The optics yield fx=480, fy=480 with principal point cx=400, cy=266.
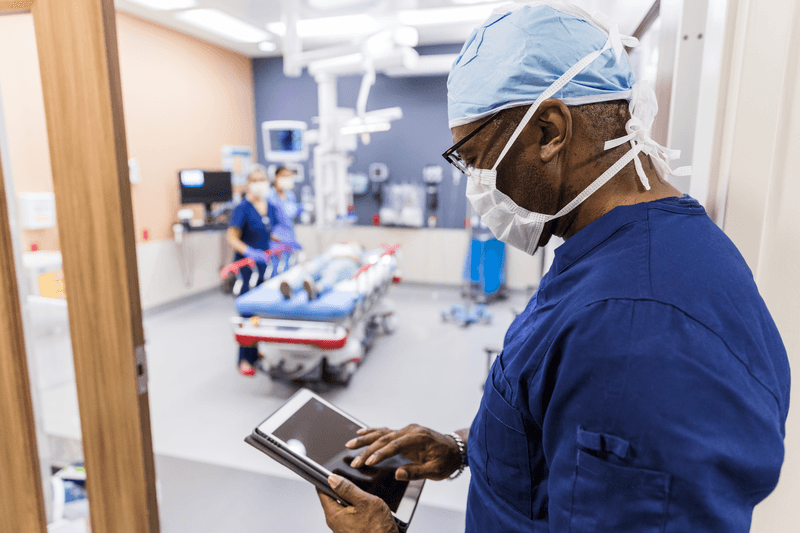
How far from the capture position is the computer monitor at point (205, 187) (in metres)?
5.41

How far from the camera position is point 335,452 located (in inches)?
40.6

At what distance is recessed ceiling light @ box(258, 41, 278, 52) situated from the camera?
19.4 ft

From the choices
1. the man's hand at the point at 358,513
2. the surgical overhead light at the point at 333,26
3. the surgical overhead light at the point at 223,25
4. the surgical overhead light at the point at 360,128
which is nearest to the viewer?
the man's hand at the point at 358,513

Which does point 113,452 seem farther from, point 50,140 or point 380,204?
point 380,204

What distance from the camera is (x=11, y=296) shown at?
3.90 ft

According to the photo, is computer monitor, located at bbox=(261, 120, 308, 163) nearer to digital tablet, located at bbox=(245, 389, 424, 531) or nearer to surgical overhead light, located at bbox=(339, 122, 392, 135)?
surgical overhead light, located at bbox=(339, 122, 392, 135)

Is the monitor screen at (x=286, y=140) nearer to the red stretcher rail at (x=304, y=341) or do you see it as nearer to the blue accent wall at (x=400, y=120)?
the blue accent wall at (x=400, y=120)

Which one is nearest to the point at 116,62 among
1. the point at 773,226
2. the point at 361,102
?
the point at 773,226

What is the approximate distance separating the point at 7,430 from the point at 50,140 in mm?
777

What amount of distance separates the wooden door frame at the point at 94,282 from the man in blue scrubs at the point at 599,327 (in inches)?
22.5

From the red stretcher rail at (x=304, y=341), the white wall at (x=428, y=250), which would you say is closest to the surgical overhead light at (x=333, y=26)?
the white wall at (x=428, y=250)

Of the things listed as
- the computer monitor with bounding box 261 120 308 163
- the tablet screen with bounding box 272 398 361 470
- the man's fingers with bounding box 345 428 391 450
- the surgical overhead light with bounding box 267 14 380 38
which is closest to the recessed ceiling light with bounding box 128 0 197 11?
the surgical overhead light with bounding box 267 14 380 38

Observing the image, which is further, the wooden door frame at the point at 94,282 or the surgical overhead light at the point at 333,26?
the surgical overhead light at the point at 333,26

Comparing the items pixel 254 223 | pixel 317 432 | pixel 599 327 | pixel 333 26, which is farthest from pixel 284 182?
pixel 599 327
